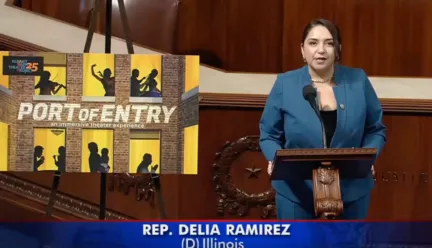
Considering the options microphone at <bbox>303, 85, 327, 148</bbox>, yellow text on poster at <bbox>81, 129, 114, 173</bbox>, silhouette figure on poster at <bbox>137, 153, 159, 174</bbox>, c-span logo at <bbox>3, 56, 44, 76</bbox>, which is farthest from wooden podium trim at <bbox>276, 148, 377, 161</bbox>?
c-span logo at <bbox>3, 56, 44, 76</bbox>

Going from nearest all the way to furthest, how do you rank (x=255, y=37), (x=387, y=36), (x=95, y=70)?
(x=95, y=70)
(x=387, y=36)
(x=255, y=37)

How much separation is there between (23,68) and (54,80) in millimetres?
129

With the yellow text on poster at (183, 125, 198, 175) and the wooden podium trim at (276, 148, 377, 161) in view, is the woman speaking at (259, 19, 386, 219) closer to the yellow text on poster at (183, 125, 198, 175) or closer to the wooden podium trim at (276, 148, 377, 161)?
the wooden podium trim at (276, 148, 377, 161)

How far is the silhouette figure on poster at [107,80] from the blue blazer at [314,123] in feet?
2.03

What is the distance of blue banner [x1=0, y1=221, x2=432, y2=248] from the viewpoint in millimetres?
2775

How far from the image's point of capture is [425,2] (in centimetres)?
478

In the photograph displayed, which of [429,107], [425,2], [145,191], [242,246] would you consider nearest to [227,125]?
[145,191]

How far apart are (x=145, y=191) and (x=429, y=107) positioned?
152cm

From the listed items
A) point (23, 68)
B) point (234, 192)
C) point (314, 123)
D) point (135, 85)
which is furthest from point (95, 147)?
point (234, 192)

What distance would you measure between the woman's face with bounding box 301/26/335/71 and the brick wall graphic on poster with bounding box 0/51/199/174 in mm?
464

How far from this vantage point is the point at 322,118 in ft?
9.11

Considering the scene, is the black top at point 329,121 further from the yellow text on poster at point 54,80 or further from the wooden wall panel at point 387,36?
the wooden wall panel at point 387,36

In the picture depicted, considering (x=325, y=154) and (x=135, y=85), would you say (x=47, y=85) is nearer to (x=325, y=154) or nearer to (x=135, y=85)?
(x=135, y=85)

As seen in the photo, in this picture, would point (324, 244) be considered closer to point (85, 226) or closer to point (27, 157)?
point (85, 226)
